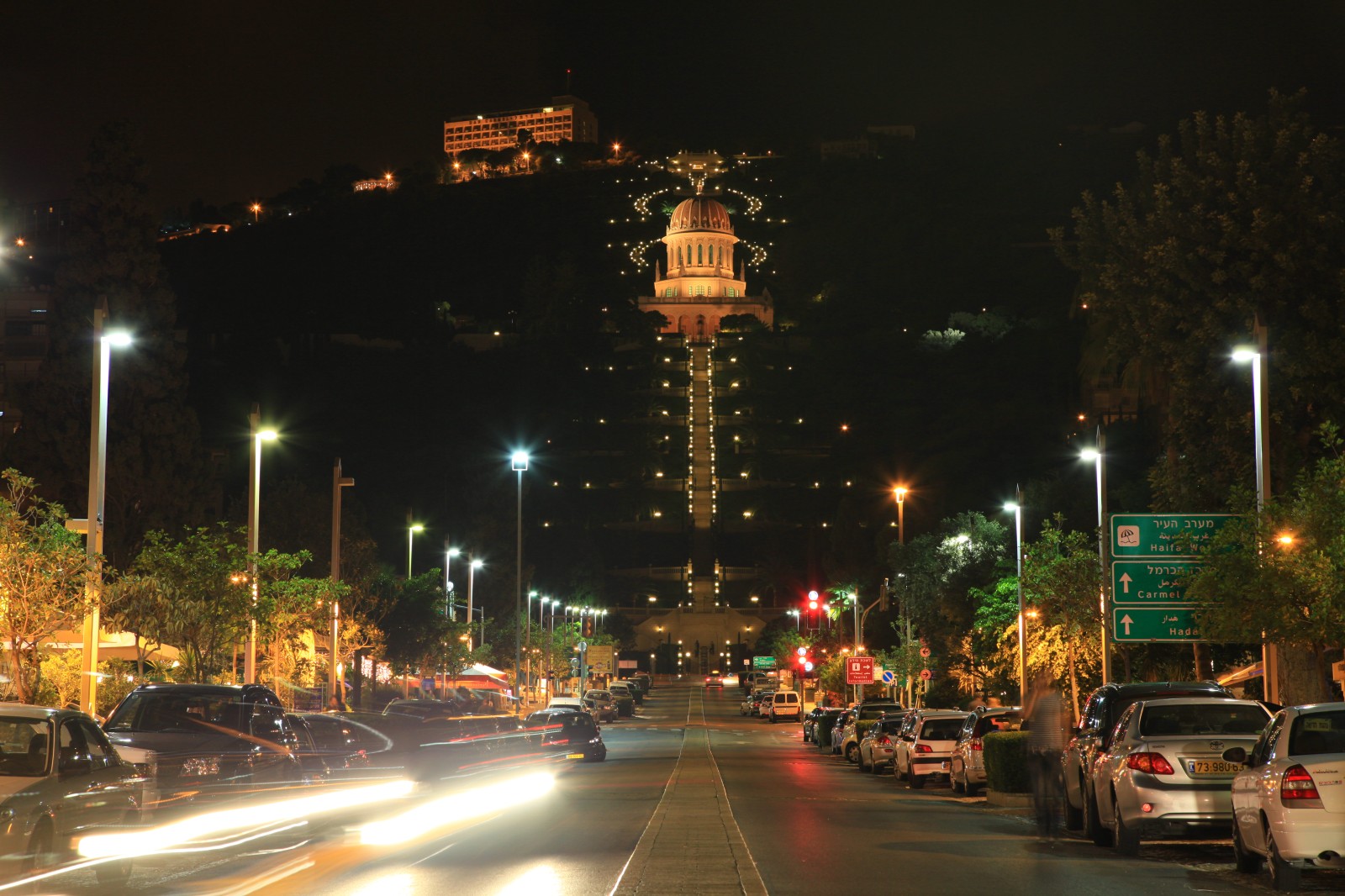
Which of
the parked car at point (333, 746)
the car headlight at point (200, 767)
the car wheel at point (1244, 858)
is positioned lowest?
the car wheel at point (1244, 858)

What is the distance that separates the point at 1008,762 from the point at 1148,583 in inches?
143

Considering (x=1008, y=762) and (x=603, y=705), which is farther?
(x=603, y=705)

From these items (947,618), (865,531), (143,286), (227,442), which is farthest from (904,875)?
(227,442)

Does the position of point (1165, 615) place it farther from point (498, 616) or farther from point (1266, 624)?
point (498, 616)

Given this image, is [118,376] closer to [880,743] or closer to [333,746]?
[880,743]

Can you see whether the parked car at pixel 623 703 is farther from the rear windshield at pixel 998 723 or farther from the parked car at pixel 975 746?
the parked car at pixel 975 746

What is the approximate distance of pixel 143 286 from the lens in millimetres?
50000

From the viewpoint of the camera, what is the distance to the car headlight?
16.5 metres

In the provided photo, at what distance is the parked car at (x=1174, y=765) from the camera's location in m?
15.6

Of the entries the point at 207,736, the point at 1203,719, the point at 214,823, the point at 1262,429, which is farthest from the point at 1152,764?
the point at 207,736

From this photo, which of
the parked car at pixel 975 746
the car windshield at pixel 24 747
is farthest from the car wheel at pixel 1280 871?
the parked car at pixel 975 746

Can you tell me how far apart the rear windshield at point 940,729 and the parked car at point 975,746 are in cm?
153

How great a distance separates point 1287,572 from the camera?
20.6 metres

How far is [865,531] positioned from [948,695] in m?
65.7
